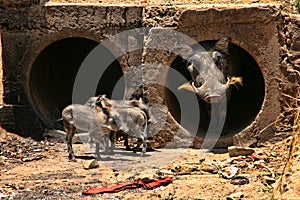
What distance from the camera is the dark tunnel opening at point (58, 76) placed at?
11.7 metres

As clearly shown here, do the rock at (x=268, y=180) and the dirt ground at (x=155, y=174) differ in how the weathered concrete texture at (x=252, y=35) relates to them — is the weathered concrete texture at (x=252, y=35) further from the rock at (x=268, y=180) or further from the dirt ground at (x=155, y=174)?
the rock at (x=268, y=180)

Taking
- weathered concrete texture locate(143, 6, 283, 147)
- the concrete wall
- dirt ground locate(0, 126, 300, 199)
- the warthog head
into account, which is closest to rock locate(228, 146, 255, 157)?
dirt ground locate(0, 126, 300, 199)

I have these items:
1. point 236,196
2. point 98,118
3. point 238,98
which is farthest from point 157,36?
point 236,196

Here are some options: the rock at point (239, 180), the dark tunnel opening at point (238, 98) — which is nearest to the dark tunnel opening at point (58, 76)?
the dark tunnel opening at point (238, 98)

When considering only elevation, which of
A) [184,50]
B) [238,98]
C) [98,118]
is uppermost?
[184,50]

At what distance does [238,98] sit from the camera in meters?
11.8

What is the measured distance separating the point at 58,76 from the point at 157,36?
3.73 metres

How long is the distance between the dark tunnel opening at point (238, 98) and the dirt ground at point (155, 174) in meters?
0.83

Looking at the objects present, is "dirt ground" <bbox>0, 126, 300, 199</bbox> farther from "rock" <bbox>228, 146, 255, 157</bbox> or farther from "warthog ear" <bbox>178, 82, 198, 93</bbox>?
"warthog ear" <bbox>178, 82, 198, 93</bbox>

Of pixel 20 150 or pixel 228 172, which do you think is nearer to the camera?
pixel 228 172

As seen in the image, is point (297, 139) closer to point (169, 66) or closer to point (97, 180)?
point (97, 180)

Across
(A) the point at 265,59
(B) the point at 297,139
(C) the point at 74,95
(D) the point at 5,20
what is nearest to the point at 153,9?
(A) the point at 265,59

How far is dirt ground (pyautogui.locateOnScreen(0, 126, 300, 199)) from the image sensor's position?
7.46 m

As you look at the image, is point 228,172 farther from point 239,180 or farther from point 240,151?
point 240,151
